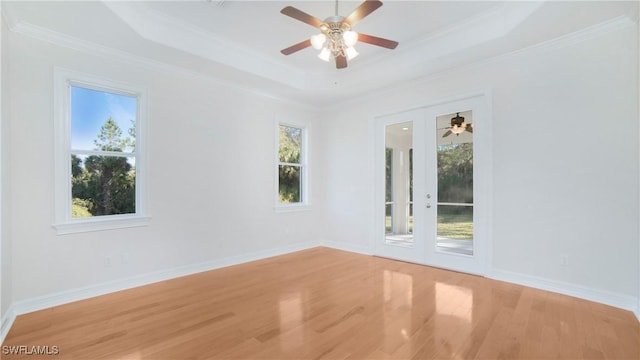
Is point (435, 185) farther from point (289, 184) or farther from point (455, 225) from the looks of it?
point (289, 184)

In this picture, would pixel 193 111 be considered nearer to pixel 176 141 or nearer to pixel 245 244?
pixel 176 141

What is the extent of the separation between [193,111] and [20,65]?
1.78 metres

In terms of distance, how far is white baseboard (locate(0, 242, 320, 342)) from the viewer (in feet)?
9.43

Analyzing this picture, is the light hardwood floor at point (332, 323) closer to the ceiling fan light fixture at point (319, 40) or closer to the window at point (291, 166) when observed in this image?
the window at point (291, 166)

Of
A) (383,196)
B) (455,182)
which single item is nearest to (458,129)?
(455,182)

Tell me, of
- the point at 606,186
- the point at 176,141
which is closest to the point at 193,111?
the point at 176,141

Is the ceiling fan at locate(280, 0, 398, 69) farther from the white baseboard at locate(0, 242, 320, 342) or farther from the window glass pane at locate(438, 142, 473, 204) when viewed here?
the white baseboard at locate(0, 242, 320, 342)

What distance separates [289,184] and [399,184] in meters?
2.06

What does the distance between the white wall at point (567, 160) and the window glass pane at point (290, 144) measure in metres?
2.80

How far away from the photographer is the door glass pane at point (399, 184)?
488 centimetres

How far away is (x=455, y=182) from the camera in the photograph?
4344 mm

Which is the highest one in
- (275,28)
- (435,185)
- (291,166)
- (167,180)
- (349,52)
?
(275,28)

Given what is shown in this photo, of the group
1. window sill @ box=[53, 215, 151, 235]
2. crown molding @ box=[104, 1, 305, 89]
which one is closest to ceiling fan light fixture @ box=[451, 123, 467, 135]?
crown molding @ box=[104, 1, 305, 89]

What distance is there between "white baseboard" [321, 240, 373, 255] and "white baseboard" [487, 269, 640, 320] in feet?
6.60
